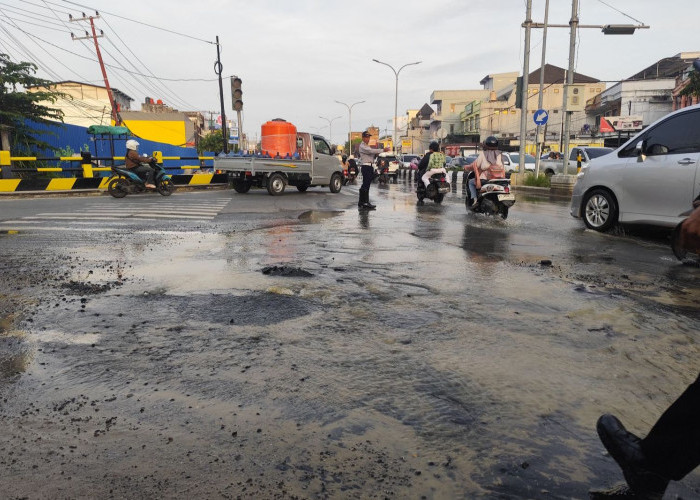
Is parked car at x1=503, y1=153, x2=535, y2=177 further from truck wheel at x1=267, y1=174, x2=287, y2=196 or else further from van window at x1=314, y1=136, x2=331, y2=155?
truck wheel at x1=267, y1=174, x2=287, y2=196

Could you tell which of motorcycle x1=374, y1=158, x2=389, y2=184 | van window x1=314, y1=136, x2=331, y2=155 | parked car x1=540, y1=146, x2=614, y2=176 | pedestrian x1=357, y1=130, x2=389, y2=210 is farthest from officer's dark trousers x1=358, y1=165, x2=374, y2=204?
parked car x1=540, y1=146, x2=614, y2=176

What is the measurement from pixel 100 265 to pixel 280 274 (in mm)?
2177

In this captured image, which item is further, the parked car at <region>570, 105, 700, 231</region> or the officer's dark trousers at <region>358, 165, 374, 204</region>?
the officer's dark trousers at <region>358, 165, 374, 204</region>

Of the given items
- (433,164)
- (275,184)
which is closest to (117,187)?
(275,184)

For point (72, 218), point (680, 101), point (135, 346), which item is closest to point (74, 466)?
point (135, 346)

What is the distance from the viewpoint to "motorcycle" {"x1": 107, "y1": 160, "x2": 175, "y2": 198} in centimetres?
1639

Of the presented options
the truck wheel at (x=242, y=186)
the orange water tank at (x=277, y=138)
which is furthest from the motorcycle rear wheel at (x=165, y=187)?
the orange water tank at (x=277, y=138)

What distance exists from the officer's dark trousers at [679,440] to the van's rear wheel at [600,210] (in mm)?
7367

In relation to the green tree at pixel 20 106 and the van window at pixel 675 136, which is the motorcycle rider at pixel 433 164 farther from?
the green tree at pixel 20 106

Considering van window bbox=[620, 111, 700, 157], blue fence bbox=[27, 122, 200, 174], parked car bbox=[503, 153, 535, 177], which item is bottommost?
parked car bbox=[503, 153, 535, 177]

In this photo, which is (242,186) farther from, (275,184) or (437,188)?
(437,188)

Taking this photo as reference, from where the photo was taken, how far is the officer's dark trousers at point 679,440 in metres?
1.73

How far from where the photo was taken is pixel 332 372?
2.97 m

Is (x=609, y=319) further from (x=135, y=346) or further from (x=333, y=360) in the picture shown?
(x=135, y=346)
